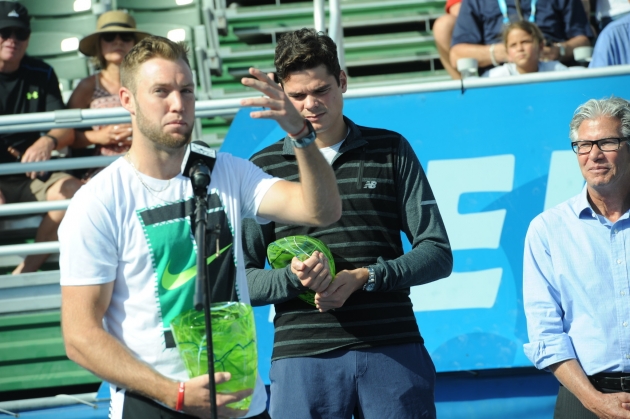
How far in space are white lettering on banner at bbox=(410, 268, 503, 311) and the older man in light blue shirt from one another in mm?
1035

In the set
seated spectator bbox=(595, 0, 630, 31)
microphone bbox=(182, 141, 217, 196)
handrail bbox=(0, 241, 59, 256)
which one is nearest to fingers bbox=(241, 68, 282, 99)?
microphone bbox=(182, 141, 217, 196)

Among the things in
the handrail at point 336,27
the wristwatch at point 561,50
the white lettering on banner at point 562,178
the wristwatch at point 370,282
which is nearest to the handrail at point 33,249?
the handrail at point 336,27

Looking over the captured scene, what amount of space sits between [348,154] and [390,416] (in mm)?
944

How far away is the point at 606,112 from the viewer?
10.7 feet

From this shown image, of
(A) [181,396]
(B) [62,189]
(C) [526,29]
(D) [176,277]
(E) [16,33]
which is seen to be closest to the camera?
(A) [181,396]

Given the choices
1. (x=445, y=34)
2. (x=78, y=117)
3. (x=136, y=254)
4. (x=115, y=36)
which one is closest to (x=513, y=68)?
(x=445, y=34)

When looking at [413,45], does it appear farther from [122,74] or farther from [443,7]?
[122,74]

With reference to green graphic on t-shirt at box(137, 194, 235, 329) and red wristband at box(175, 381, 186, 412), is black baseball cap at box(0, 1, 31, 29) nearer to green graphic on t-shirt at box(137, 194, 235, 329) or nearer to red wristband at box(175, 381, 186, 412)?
green graphic on t-shirt at box(137, 194, 235, 329)

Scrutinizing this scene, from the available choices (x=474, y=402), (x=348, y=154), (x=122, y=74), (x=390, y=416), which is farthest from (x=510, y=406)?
(x=122, y=74)

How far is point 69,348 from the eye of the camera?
2.30m

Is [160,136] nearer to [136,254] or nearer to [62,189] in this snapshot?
[136,254]

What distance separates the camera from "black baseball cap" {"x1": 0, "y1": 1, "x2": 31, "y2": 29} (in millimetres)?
5500

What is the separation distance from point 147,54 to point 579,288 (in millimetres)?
1783

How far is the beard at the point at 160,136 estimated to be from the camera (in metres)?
2.39
